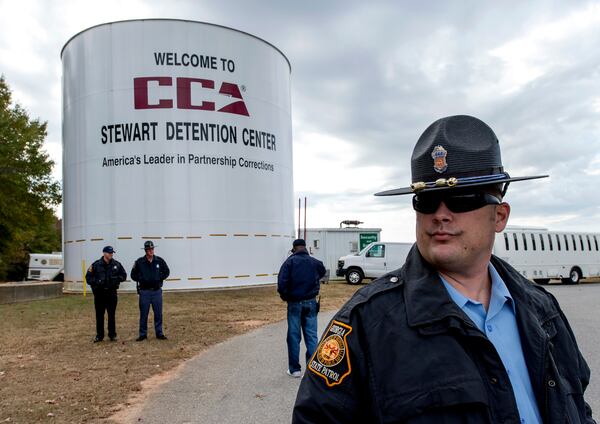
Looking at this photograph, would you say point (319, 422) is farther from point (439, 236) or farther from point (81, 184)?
point (81, 184)

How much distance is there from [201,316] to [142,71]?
12294mm

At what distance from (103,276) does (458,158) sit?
32.5 ft

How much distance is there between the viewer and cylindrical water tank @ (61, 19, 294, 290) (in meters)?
21.2

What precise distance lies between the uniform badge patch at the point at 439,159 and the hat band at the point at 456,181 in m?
0.04

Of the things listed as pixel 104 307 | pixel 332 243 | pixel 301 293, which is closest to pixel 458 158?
pixel 301 293

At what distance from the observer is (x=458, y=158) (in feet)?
5.85

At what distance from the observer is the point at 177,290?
Result: 2086cm

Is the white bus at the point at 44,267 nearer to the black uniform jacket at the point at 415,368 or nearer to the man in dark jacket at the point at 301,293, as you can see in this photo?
the man in dark jacket at the point at 301,293

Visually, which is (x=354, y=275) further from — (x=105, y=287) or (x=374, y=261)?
(x=105, y=287)

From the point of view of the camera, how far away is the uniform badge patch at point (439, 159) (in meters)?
1.78

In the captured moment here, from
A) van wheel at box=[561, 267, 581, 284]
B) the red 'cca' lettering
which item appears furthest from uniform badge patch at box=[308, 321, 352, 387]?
van wheel at box=[561, 267, 581, 284]

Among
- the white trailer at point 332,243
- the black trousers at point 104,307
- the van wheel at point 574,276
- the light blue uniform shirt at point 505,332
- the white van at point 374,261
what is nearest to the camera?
the light blue uniform shirt at point 505,332

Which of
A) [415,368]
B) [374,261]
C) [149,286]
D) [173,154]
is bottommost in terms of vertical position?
[374,261]

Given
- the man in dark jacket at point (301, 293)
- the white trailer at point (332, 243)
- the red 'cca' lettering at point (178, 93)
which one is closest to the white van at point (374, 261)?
the white trailer at point (332, 243)
